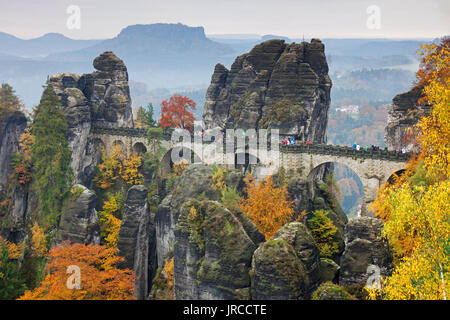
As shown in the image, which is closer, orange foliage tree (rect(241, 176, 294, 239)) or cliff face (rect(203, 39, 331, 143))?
orange foliage tree (rect(241, 176, 294, 239))

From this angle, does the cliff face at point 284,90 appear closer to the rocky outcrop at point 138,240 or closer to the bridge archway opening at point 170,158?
the bridge archway opening at point 170,158

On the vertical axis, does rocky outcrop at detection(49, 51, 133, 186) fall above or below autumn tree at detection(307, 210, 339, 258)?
above

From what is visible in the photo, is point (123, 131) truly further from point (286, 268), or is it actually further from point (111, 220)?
point (286, 268)

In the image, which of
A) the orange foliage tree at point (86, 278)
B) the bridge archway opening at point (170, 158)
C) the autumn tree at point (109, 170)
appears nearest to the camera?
the orange foliage tree at point (86, 278)

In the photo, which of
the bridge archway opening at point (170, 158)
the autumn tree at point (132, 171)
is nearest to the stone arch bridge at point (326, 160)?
the bridge archway opening at point (170, 158)

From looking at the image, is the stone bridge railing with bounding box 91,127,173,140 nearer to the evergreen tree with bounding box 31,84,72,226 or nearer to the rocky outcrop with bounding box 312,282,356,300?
the evergreen tree with bounding box 31,84,72,226

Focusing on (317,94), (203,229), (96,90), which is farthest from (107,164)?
(203,229)

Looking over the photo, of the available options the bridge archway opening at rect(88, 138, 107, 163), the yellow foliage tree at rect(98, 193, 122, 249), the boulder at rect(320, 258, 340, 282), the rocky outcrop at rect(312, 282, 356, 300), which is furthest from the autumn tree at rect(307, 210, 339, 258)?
the bridge archway opening at rect(88, 138, 107, 163)

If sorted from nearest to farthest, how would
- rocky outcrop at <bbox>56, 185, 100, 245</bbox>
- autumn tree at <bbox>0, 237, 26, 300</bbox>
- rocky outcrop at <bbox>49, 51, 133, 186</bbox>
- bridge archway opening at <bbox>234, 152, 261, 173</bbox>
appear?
autumn tree at <bbox>0, 237, 26, 300</bbox>, rocky outcrop at <bbox>56, 185, 100, 245</bbox>, bridge archway opening at <bbox>234, 152, 261, 173</bbox>, rocky outcrop at <bbox>49, 51, 133, 186</bbox>
